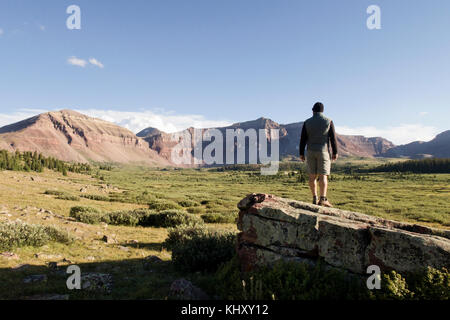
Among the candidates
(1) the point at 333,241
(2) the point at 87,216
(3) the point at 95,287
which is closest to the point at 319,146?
(1) the point at 333,241

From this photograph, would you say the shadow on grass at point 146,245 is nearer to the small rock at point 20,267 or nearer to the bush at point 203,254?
the bush at point 203,254

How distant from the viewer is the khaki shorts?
9.09m

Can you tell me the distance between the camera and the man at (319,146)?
29.9 feet

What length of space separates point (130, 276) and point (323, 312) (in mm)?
5899

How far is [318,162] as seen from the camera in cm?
922

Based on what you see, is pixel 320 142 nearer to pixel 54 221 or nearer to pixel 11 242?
pixel 11 242

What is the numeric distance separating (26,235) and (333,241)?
1137 centimetres

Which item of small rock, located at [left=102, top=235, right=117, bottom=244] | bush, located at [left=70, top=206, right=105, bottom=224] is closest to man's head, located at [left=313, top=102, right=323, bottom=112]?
small rock, located at [left=102, top=235, right=117, bottom=244]

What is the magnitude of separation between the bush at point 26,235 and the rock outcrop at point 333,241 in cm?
848

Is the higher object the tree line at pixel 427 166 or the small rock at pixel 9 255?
the small rock at pixel 9 255

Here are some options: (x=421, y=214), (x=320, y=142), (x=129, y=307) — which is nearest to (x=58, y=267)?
(x=129, y=307)

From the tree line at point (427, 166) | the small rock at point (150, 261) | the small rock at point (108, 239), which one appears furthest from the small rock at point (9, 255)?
the tree line at point (427, 166)

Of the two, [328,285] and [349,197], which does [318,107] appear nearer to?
[328,285]

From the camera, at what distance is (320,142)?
30.2 feet
